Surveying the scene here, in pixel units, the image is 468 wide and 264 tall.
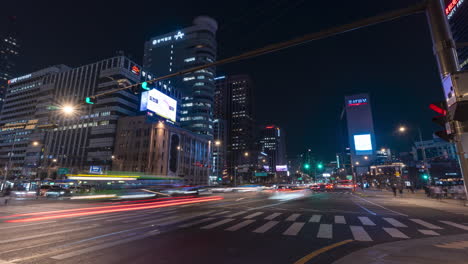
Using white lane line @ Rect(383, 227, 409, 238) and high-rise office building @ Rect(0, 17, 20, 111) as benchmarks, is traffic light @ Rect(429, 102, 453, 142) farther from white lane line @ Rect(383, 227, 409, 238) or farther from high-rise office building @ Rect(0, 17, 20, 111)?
high-rise office building @ Rect(0, 17, 20, 111)

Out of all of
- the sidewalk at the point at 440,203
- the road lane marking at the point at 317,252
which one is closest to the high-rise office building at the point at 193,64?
the sidewalk at the point at 440,203

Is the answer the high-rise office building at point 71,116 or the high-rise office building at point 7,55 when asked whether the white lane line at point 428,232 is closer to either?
the high-rise office building at point 71,116

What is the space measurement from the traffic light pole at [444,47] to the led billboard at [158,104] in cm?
6269

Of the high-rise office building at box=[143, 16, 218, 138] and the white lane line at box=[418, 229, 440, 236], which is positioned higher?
the high-rise office building at box=[143, 16, 218, 138]

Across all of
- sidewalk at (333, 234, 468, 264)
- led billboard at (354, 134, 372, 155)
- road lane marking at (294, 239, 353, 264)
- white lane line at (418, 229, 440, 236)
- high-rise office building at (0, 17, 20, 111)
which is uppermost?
high-rise office building at (0, 17, 20, 111)

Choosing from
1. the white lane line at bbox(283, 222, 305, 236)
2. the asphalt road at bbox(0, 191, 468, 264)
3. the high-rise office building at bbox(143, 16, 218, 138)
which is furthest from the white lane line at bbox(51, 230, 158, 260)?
the high-rise office building at bbox(143, 16, 218, 138)

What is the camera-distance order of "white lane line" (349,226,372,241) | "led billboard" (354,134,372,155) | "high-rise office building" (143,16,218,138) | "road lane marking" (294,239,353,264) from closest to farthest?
"road lane marking" (294,239,353,264) → "white lane line" (349,226,372,241) → "high-rise office building" (143,16,218,138) → "led billboard" (354,134,372,155)

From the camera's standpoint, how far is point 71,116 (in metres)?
97.7

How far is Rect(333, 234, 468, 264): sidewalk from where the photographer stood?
5.30 m

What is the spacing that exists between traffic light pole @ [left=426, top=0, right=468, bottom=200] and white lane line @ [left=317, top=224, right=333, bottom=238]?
598cm

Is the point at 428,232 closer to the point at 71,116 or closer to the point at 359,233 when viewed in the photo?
the point at 359,233

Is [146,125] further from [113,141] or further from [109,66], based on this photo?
[109,66]

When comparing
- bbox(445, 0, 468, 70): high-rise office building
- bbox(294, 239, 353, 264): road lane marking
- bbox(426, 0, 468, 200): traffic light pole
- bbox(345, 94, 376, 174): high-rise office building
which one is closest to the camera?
bbox(426, 0, 468, 200): traffic light pole

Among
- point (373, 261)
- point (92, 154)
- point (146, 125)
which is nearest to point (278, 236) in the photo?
point (373, 261)
